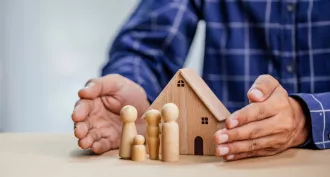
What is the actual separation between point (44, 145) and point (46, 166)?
0.20 meters

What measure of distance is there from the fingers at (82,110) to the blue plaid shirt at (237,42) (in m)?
0.34

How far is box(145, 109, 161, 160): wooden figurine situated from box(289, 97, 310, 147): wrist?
22cm

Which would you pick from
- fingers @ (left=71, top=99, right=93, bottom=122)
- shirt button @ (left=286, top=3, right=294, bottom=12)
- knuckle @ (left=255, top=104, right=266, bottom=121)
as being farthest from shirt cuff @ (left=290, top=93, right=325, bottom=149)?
shirt button @ (left=286, top=3, right=294, bottom=12)

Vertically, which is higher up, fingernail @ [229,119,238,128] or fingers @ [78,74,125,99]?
fingers @ [78,74,125,99]

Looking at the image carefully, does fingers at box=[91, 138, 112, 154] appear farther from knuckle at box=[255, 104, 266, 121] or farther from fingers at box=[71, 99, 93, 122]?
knuckle at box=[255, 104, 266, 121]

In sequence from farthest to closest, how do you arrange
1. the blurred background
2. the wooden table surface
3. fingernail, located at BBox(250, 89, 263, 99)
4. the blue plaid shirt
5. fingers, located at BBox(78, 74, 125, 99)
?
1. the blurred background
2. the blue plaid shirt
3. fingers, located at BBox(78, 74, 125, 99)
4. fingernail, located at BBox(250, 89, 263, 99)
5. the wooden table surface

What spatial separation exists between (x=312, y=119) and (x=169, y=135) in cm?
25

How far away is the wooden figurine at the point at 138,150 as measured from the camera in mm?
714

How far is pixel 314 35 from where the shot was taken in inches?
49.1

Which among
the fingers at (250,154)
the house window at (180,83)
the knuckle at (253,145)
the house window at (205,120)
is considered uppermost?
the house window at (180,83)

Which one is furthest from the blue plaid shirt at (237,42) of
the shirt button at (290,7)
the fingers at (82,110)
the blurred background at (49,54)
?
the blurred background at (49,54)

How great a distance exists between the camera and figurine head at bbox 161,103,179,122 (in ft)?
2.30

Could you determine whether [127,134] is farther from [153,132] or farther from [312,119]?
[312,119]

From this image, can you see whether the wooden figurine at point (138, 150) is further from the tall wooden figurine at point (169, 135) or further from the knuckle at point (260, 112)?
the knuckle at point (260, 112)
